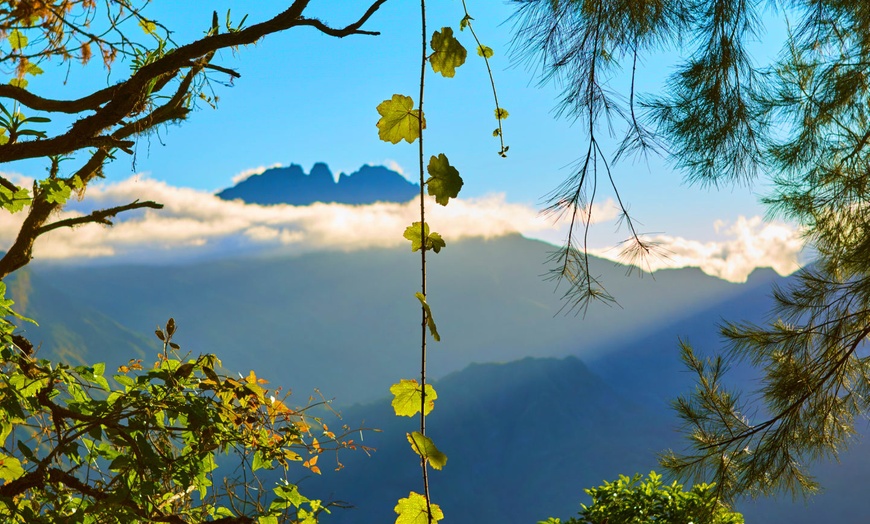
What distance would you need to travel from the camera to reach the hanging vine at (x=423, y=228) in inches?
16.7

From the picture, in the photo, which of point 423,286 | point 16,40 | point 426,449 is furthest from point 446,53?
point 16,40

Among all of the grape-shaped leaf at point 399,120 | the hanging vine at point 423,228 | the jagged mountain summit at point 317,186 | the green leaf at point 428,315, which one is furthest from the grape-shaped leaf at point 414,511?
the jagged mountain summit at point 317,186

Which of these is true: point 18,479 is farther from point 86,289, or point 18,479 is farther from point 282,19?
point 86,289

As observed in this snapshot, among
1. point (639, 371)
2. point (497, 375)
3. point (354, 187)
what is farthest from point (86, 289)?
point (639, 371)

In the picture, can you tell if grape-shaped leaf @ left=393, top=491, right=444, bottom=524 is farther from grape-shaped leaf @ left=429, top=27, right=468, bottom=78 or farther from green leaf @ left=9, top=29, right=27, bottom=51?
green leaf @ left=9, top=29, right=27, bottom=51

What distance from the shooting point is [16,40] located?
5.07 feet

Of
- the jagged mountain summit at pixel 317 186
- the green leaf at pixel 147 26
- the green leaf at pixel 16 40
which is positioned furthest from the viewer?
the jagged mountain summit at pixel 317 186

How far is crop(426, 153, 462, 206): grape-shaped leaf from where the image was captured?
49 centimetres

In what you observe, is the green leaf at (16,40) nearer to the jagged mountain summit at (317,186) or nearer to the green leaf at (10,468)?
the green leaf at (10,468)

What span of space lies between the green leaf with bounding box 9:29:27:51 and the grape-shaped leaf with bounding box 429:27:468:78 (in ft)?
4.74

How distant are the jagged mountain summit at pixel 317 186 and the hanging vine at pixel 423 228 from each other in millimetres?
60951

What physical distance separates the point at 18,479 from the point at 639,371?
62.6 m

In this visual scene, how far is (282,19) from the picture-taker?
963mm

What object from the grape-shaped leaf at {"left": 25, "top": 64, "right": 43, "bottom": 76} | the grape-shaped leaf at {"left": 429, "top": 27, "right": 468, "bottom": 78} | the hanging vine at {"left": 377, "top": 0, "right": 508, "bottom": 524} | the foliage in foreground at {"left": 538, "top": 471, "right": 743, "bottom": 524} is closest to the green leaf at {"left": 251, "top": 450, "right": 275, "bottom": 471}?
the hanging vine at {"left": 377, "top": 0, "right": 508, "bottom": 524}
